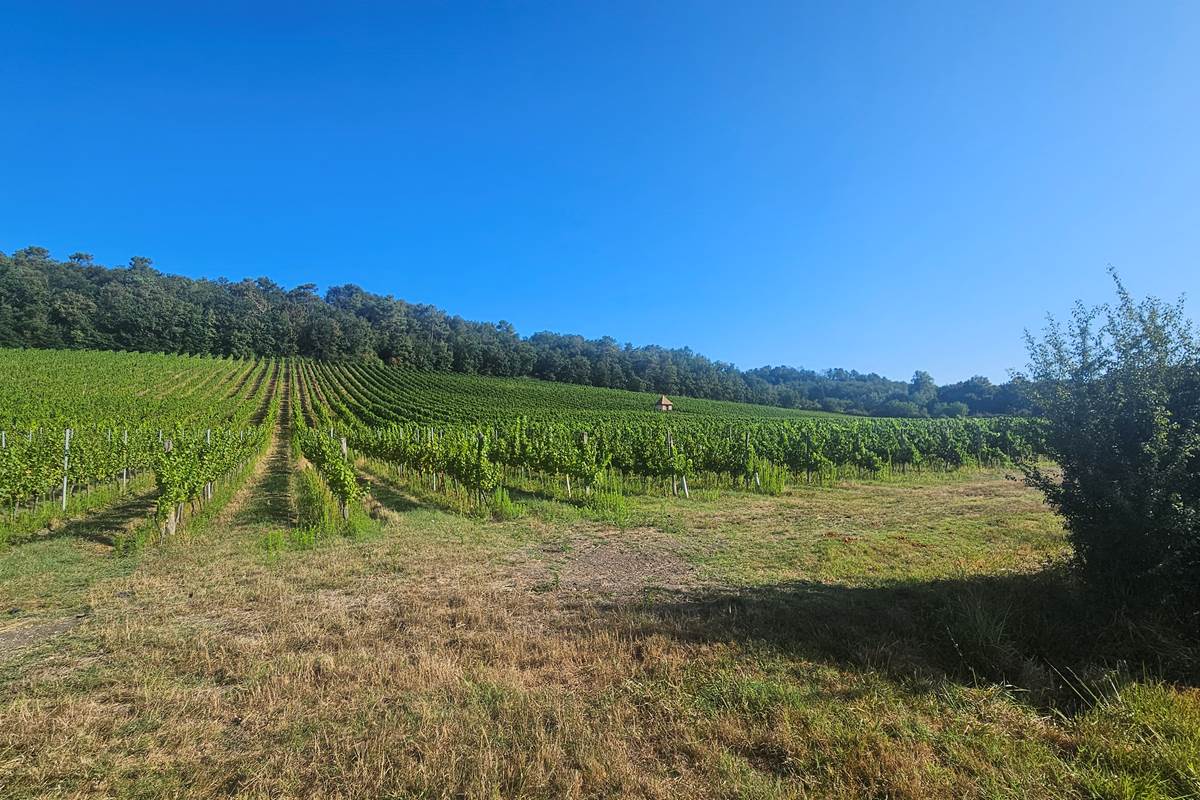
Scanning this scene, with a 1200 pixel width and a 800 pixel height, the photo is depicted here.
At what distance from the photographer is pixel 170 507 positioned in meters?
10.6

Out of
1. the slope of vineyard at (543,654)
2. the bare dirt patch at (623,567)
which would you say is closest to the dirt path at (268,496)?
the slope of vineyard at (543,654)

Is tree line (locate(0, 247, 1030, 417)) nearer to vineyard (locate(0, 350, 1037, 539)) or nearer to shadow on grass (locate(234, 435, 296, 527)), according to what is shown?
vineyard (locate(0, 350, 1037, 539))

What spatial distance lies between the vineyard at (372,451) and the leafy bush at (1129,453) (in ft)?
2.00

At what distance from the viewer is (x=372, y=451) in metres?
25.3

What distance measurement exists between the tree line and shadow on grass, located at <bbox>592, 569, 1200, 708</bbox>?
3567 inches

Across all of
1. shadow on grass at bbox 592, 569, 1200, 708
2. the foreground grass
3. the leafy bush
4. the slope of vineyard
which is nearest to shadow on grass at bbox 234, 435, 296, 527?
the slope of vineyard

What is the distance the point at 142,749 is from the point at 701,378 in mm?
106340

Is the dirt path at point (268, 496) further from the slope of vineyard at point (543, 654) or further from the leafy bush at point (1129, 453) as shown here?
the leafy bush at point (1129, 453)

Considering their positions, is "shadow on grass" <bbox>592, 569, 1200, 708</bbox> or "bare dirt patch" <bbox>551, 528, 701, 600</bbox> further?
"bare dirt patch" <bbox>551, 528, 701, 600</bbox>

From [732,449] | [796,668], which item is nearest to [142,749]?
[796,668]

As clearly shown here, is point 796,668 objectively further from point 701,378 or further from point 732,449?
point 701,378

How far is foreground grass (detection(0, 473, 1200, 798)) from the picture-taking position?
307cm

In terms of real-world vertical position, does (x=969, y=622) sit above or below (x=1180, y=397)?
below

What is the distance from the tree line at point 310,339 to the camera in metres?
76.2
